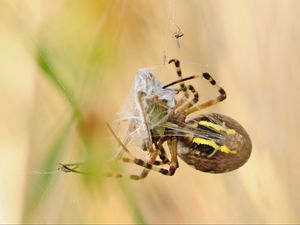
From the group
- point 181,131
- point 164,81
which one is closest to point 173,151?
point 181,131

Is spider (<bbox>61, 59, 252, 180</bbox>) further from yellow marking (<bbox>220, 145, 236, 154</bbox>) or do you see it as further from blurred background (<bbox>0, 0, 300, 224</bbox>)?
blurred background (<bbox>0, 0, 300, 224</bbox>)

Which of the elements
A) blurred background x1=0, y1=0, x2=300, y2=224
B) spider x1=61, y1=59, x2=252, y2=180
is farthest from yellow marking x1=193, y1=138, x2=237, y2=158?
blurred background x1=0, y1=0, x2=300, y2=224

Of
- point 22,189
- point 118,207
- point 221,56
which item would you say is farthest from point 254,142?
point 22,189

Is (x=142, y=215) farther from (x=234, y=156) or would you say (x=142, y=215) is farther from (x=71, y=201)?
(x=234, y=156)

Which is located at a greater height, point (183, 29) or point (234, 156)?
point (183, 29)

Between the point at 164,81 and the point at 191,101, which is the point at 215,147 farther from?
the point at 164,81

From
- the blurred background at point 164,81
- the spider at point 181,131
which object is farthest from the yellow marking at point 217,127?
the blurred background at point 164,81

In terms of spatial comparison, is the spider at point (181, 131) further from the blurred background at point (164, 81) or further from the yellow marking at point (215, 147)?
the blurred background at point (164, 81)
